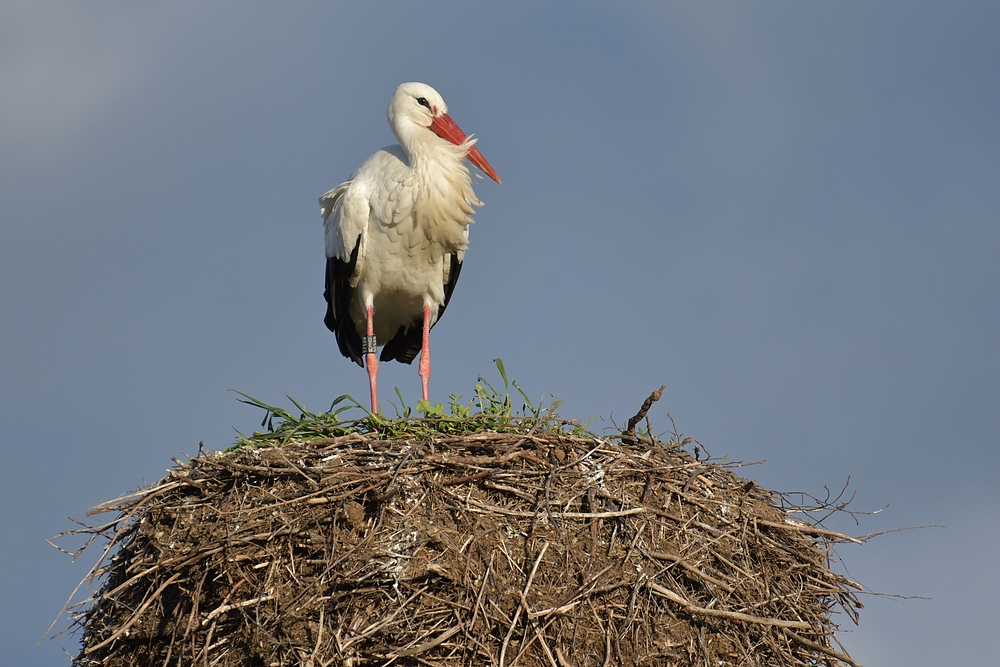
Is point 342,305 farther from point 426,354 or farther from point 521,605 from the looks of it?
point 521,605

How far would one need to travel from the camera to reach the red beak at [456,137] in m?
7.36


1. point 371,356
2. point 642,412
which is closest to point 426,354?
point 371,356

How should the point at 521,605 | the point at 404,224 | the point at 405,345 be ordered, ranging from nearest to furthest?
the point at 521,605
the point at 404,224
the point at 405,345

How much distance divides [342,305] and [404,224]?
0.80 meters

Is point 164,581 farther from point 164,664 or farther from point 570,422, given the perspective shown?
point 570,422

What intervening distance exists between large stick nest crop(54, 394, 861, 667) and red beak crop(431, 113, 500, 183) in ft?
8.86

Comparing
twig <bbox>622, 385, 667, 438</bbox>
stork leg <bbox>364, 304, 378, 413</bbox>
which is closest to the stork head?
stork leg <bbox>364, 304, 378, 413</bbox>

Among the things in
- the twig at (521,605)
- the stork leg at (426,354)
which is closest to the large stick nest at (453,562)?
the twig at (521,605)

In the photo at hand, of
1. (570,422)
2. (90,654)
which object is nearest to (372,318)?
(570,422)

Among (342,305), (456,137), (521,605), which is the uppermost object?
(456,137)

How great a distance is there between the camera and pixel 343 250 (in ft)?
23.2

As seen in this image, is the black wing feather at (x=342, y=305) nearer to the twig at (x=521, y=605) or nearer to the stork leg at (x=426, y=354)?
the stork leg at (x=426, y=354)

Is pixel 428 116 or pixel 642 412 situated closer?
pixel 642 412

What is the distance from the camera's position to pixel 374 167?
7.22 metres
